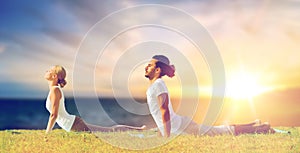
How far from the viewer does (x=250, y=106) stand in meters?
4.43

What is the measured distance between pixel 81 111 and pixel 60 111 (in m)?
0.16

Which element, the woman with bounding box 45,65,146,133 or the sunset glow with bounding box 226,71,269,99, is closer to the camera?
the woman with bounding box 45,65,146,133

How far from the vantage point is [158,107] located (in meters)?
4.29

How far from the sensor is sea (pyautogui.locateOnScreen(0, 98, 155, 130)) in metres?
4.21

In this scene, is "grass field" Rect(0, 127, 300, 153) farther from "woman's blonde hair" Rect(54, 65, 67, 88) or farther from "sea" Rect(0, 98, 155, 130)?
"woman's blonde hair" Rect(54, 65, 67, 88)

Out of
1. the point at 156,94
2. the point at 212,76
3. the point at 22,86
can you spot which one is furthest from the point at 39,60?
the point at 212,76

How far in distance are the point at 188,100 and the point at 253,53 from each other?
0.58 m

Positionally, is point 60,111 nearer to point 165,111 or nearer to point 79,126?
point 79,126

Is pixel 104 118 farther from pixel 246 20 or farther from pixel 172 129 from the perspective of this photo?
pixel 246 20

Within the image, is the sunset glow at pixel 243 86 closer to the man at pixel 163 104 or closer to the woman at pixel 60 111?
the man at pixel 163 104

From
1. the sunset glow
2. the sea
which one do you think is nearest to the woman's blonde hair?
the sea

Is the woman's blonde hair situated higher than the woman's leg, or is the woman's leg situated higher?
the woman's blonde hair

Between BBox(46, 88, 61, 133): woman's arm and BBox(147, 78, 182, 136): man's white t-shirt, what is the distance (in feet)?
2.08

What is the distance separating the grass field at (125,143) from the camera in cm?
422
